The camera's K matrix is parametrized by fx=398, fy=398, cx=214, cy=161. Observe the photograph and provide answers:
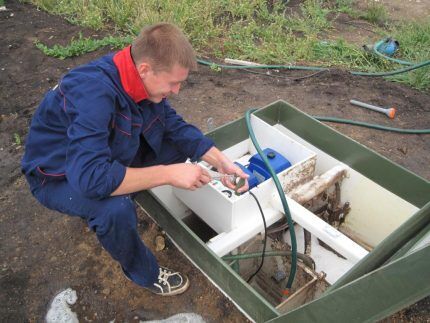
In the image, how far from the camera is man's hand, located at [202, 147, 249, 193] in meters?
2.11

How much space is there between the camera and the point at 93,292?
215 cm

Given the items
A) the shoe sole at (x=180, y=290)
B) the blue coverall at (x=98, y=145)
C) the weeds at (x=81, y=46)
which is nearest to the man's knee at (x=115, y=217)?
the blue coverall at (x=98, y=145)

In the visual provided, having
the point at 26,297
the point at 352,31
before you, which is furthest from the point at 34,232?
the point at 352,31

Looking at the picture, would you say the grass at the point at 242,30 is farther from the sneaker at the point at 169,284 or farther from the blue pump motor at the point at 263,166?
the sneaker at the point at 169,284

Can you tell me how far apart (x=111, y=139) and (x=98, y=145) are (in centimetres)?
20

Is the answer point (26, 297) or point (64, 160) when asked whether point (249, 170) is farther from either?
point (26, 297)

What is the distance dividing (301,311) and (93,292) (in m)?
1.22

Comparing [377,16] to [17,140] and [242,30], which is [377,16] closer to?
[242,30]

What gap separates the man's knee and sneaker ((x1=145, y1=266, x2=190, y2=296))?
486 millimetres

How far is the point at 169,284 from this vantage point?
212 cm

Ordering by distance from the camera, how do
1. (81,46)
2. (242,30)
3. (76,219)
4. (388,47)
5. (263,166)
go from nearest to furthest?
(263,166), (76,219), (81,46), (388,47), (242,30)

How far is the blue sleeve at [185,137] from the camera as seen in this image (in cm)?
218

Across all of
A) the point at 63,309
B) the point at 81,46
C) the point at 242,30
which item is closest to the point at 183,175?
the point at 63,309

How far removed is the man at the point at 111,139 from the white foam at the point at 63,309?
0.37m
